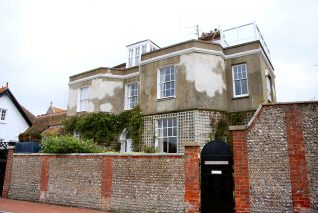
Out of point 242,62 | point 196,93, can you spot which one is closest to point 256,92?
point 242,62

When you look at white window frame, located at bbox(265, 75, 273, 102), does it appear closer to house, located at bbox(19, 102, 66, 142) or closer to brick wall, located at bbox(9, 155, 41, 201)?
brick wall, located at bbox(9, 155, 41, 201)

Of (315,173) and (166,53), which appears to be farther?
(166,53)

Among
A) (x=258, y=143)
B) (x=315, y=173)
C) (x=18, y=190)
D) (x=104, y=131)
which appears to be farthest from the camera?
(x=104, y=131)

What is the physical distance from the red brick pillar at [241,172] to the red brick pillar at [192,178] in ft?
3.90

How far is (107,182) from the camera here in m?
10.4

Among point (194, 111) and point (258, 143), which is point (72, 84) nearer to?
point (194, 111)

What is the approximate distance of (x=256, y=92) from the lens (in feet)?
50.7

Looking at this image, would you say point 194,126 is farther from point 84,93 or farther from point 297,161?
point 84,93

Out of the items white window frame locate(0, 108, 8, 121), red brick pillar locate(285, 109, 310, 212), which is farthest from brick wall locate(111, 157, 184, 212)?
white window frame locate(0, 108, 8, 121)

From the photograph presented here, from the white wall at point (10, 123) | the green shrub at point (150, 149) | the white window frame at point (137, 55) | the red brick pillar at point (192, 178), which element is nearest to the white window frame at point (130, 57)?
the white window frame at point (137, 55)

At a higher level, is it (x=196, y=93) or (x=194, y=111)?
(x=196, y=93)

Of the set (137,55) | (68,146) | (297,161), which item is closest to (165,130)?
(68,146)

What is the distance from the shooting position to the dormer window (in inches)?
859

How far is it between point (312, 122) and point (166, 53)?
10.6 m
